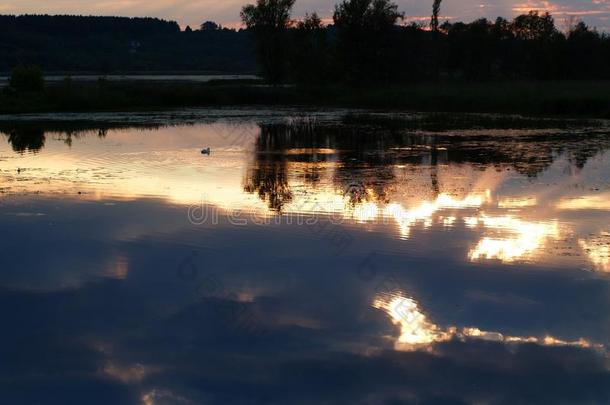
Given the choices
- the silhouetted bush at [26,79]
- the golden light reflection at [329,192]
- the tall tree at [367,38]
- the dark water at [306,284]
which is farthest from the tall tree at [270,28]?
the dark water at [306,284]

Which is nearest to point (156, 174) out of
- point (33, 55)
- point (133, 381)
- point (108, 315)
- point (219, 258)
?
point (219, 258)

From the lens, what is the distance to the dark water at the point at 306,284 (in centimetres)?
740

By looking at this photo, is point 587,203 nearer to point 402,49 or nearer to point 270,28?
point 402,49

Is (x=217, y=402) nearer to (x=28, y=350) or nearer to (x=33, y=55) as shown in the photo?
(x=28, y=350)

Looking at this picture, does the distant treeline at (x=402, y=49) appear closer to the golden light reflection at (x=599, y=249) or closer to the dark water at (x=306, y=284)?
the dark water at (x=306, y=284)

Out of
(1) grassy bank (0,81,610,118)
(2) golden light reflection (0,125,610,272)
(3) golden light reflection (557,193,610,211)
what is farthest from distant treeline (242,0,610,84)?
(3) golden light reflection (557,193,610,211)

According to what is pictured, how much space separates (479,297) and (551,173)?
1209 cm

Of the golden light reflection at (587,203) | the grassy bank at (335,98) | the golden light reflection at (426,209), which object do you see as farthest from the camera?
the grassy bank at (335,98)

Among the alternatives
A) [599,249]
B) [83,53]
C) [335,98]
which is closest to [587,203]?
[599,249]

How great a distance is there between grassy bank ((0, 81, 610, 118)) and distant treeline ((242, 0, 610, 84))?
27.3 ft

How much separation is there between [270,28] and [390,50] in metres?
15.6

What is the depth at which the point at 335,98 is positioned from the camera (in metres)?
66.5

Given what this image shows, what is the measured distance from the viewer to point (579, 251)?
38.9 ft

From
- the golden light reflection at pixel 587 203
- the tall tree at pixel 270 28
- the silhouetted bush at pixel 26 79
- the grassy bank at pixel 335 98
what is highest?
the tall tree at pixel 270 28
